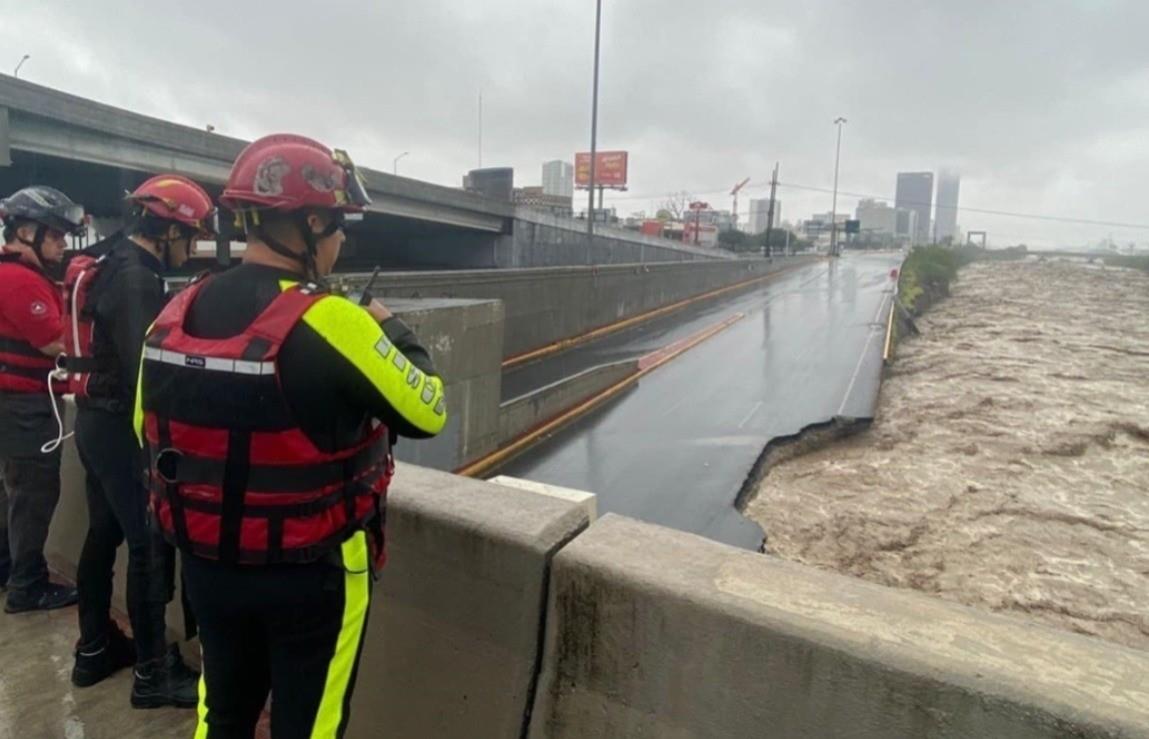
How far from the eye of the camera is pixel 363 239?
4088 centimetres

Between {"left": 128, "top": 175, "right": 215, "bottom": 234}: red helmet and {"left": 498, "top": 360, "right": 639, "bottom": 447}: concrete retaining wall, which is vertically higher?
{"left": 128, "top": 175, "right": 215, "bottom": 234}: red helmet

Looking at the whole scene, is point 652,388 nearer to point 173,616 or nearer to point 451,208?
point 173,616

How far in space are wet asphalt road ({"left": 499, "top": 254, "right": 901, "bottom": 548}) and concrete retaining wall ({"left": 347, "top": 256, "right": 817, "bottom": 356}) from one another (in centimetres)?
109

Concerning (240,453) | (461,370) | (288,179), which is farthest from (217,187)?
(240,453)

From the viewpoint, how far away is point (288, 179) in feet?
6.76

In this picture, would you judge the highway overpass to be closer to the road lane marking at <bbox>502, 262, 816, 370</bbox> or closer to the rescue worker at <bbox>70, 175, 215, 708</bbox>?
the rescue worker at <bbox>70, 175, 215, 708</bbox>

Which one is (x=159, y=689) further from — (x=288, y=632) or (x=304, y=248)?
(x=304, y=248)

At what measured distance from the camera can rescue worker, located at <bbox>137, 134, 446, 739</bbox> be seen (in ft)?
6.08

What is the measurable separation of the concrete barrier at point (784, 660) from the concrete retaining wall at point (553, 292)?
1050 cm

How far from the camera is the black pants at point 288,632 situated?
197 cm

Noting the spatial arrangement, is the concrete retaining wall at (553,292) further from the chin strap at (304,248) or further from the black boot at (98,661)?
the chin strap at (304,248)

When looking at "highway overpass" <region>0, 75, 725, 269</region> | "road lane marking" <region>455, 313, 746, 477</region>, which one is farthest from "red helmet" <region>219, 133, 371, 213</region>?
"road lane marking" <region>455, 313, 746, 477</region>

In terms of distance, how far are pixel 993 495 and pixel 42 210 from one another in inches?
523

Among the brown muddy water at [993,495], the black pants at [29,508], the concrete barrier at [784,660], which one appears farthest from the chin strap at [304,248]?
the brown muddy water at [993,495]
